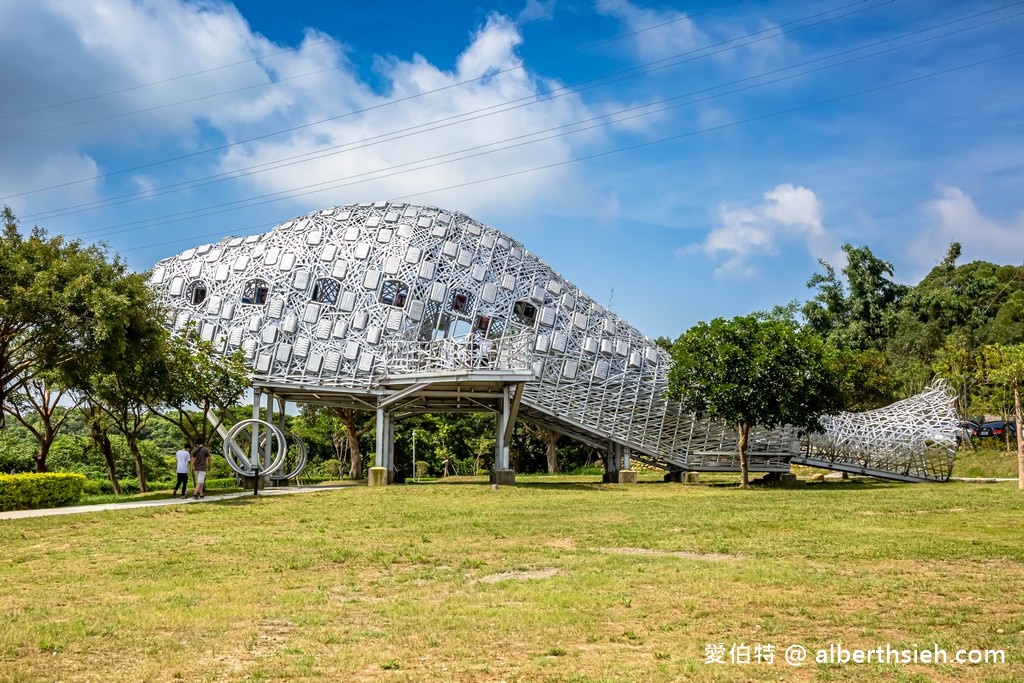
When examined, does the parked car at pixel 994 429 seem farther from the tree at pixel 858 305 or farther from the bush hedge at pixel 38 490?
the bush hedge at pixel 38 490

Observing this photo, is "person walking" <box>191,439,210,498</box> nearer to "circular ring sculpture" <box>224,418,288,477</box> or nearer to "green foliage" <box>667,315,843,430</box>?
"circular ring sculpture" <box>224,418,288,477</box>

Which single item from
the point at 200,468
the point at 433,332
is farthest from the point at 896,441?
the point at 200,468

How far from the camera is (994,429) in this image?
205 ft

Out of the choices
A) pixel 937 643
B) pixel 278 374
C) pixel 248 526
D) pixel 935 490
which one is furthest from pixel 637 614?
pixel 278 374

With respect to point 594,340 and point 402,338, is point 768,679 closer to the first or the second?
point 402,338

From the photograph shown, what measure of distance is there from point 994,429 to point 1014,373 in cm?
2876

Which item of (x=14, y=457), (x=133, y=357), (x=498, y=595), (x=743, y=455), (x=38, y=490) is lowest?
(x=498, y=595)

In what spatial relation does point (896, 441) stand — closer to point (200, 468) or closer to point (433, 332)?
point (433, 332)

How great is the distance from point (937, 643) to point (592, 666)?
12.3ft

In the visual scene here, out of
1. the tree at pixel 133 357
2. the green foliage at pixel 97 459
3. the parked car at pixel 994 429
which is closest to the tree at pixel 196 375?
the tree at pixel 133 357

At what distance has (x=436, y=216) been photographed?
1650 inches

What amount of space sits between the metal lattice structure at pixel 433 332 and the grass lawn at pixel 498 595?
49.5ft

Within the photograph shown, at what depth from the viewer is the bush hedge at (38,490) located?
24844mm

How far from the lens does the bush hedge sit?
81.5 feet
